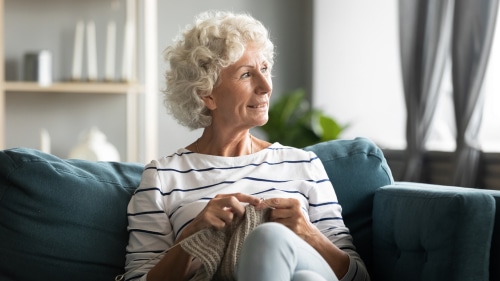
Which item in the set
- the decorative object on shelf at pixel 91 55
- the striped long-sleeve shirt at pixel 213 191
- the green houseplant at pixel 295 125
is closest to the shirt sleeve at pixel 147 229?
the striped long-sleeve shirt at pixel 213 191

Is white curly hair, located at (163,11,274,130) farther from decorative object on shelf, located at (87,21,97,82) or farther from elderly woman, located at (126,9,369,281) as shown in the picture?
decorative object on shelf, located at (87,21,97,82)

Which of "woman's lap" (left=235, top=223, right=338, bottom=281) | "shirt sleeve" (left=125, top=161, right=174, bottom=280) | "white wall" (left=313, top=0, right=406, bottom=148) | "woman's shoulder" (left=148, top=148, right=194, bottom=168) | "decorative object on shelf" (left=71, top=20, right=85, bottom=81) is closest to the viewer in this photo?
"woman's lap" (left=235, top=223, right=338, bottom=281)

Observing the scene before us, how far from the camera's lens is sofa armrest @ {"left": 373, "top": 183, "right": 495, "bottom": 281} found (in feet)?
6.77

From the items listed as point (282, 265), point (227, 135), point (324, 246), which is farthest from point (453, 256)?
point (227, 135)

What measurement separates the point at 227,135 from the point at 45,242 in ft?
1.97

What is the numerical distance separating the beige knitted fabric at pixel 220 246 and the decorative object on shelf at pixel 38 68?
109 inches

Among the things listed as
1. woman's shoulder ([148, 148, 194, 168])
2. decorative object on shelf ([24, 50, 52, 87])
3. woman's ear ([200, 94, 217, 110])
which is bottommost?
woman's shoulder ([148, 148, 194, 168])

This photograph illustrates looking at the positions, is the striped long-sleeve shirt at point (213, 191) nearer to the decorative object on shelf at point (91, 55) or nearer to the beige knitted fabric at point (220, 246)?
the beige knitted fabric at point (220, 246)

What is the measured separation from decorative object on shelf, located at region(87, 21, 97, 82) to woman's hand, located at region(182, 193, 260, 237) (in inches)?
110

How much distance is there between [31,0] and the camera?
16.0 feet

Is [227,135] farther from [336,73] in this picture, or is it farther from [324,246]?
[336,73]

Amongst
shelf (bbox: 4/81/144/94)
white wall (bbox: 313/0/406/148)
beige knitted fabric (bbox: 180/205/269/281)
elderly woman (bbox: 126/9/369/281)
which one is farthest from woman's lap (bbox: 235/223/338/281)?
white wall (bbox: 313/0/406/148)

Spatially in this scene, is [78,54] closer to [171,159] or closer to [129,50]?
[129,50]

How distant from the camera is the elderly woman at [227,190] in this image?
82.4 inches
